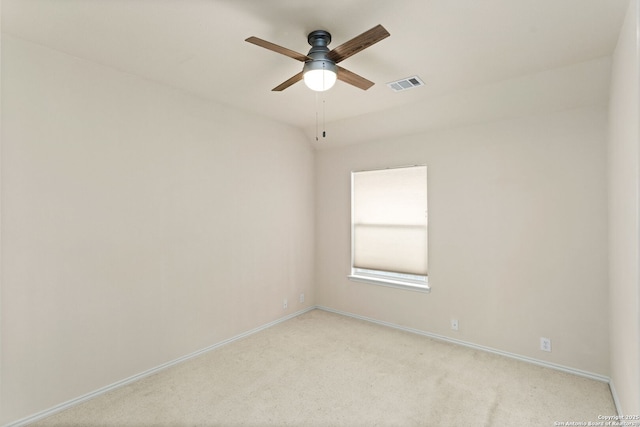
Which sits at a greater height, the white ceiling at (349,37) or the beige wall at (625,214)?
the white ceiling at (349,37)

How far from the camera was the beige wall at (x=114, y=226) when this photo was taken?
219 cm

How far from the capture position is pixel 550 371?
288 cm

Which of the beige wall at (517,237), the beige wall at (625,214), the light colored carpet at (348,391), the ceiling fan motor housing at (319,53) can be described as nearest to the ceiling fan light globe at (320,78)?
the ceiling fan motor housing at (319,53)

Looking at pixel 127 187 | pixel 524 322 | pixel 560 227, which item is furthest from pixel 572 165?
pixel 127 187

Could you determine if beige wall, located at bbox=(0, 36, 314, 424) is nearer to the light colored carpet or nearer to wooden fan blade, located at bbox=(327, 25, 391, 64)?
the light colored carpet

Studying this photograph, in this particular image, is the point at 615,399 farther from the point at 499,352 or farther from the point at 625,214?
the point at 625,214

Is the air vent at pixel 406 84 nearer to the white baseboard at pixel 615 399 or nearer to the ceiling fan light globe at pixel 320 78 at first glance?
the ceiling fan light globe at pixel 320 78

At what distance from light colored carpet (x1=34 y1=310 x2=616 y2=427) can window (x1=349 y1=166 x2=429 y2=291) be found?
3.19ft

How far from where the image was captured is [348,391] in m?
2.57

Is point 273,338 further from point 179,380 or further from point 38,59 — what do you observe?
point 38,59

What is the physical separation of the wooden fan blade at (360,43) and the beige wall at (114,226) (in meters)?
1.93

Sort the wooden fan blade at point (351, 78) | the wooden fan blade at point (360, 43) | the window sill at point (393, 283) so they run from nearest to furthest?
the wooden fan blade at point (360, 43), the wooden fan blade at point (351, 78), the window sill at point (393, 283)

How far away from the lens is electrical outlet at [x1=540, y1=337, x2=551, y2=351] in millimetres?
2957

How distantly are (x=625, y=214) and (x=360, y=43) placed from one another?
1.98 metres
